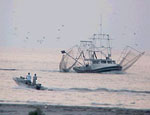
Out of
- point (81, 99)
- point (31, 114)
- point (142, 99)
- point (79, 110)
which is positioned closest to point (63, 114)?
point (79, 110)

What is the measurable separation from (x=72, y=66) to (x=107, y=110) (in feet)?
200

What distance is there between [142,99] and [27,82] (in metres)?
8.92

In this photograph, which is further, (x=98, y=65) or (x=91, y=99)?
(x=98, y=65)

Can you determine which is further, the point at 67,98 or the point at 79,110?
the point at 67,98

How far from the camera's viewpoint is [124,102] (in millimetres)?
49094

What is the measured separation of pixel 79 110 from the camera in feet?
128

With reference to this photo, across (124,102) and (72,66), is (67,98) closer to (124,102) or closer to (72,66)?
(124,102)

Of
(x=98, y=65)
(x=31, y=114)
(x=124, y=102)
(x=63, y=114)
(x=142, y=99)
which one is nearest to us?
(x=31, y=114)

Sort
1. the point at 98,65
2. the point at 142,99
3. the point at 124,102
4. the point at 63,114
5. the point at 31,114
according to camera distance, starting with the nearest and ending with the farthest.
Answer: the point at 31,114 → the point at 63,114 → the point at 124,102 → the point at 142,99 → the point at 98,65

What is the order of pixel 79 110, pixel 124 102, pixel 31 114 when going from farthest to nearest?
1. pixel 124 102
2. pixel 79 110
3. pixel 31 114

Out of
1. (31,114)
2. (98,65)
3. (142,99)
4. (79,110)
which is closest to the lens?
(31,114)

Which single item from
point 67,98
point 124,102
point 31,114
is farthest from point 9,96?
point 31,114

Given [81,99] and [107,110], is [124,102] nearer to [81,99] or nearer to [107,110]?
[81,99]

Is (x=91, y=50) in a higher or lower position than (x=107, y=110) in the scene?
higher
